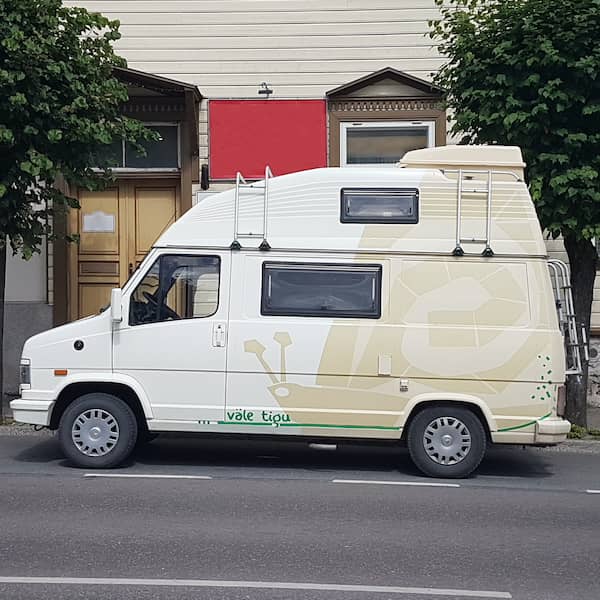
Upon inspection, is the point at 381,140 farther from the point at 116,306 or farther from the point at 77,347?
the point at 77,347

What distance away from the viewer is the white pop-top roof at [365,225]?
9.66m

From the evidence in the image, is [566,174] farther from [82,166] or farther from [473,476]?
[82,166]

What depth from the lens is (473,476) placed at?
9.79 metres

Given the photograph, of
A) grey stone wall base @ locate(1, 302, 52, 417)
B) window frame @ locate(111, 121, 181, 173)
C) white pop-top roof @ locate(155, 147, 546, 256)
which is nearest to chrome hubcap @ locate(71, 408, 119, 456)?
white pop-top roof @ locate(155, 147, 546, 256)

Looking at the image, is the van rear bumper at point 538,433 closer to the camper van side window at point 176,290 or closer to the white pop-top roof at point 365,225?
the white pop-top roof at point 365,225

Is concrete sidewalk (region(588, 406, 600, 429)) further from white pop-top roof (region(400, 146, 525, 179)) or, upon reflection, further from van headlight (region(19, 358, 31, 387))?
van headlight (region(19, 358, 31, 387))

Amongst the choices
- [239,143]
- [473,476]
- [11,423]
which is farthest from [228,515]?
[239,143]

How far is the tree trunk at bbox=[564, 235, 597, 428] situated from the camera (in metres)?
12.6

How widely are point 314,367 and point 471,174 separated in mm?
2395

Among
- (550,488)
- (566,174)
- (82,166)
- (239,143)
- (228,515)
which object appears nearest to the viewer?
(228,515)

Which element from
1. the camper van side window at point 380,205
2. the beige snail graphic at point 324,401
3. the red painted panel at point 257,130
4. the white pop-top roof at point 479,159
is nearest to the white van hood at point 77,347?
the beige snail graphic at point 324,401

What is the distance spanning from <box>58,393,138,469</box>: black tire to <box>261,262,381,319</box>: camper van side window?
5.52 ft

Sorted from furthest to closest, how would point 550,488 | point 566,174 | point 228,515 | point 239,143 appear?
point 239,143 < point 566,174 < point 550,488 < point 228,515

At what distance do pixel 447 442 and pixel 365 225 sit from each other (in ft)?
7.18
